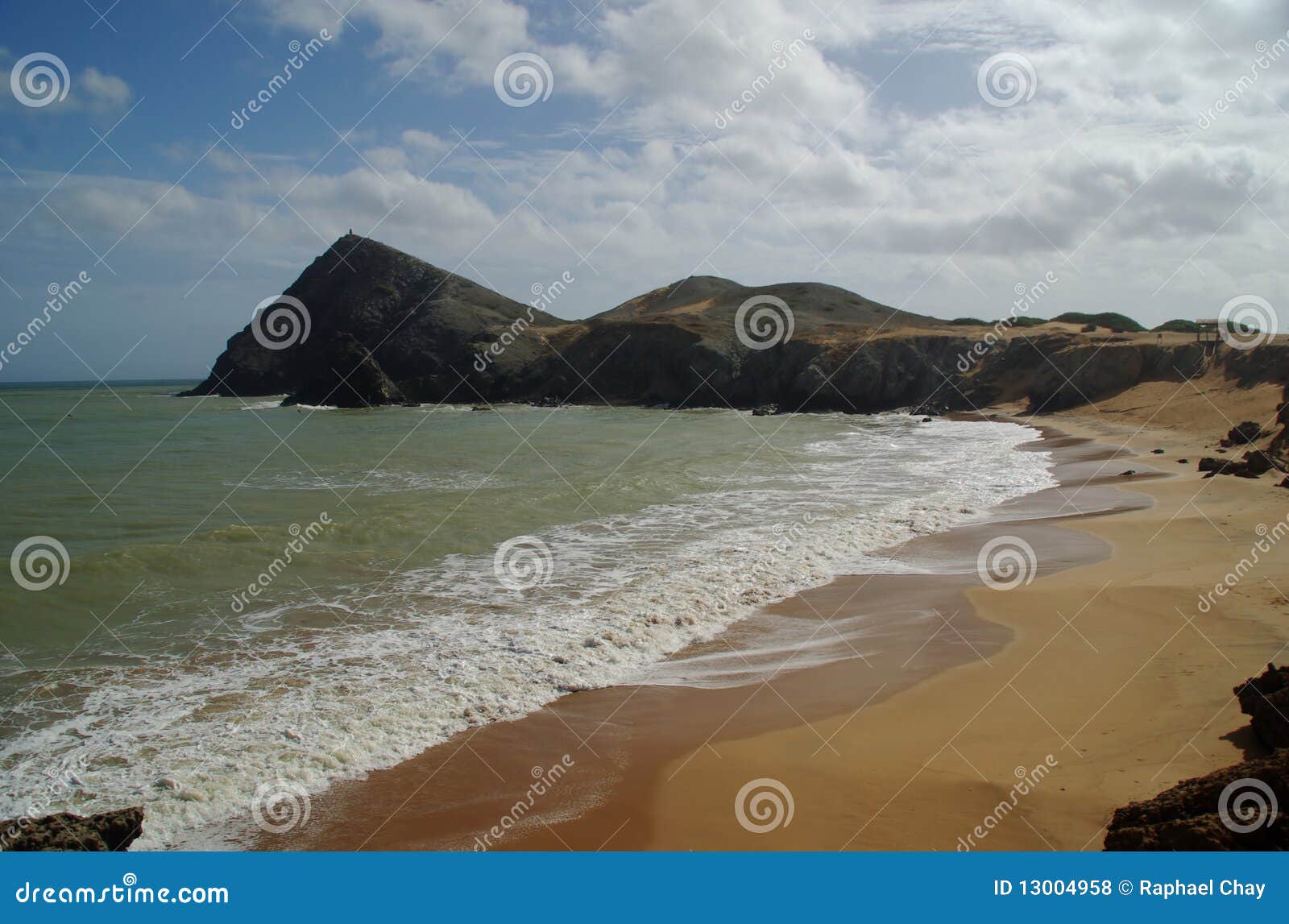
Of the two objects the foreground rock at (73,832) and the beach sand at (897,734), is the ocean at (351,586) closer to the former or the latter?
the foreground rock at (73,832)

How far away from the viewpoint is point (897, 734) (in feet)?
18.9

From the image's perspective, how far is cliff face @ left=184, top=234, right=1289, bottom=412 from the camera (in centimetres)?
4347

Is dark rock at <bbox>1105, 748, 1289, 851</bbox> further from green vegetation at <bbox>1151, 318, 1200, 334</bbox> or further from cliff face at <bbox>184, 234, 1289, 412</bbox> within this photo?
green vegetation at <bbox>1151, 318, 1200, 334</bbox>

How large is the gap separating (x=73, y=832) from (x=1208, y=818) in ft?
18.9

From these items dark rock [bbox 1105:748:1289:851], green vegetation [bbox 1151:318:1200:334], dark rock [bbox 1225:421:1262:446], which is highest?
green vegetation [bbox 1151:318:1200:334]

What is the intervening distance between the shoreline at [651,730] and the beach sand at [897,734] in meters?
0.02

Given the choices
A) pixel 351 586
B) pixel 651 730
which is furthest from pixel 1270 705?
pixel 351 586

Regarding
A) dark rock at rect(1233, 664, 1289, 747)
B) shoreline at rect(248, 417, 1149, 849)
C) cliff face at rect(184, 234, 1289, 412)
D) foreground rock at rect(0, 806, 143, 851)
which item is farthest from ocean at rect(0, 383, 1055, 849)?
cliff face at rect(184, 234, 1289, 412)

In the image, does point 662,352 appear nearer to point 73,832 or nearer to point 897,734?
point 897,734

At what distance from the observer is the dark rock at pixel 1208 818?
3367 millimetres

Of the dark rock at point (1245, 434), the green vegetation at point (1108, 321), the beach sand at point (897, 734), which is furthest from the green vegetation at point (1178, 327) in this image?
the beach sand at point (897, 734)

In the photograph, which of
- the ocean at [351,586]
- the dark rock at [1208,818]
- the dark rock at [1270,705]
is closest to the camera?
the dark rock at [1208,818]

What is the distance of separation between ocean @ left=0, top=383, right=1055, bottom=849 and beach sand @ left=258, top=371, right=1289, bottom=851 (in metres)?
0.73

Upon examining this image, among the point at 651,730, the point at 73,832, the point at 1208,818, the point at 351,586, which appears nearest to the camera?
the point at 1208,818
